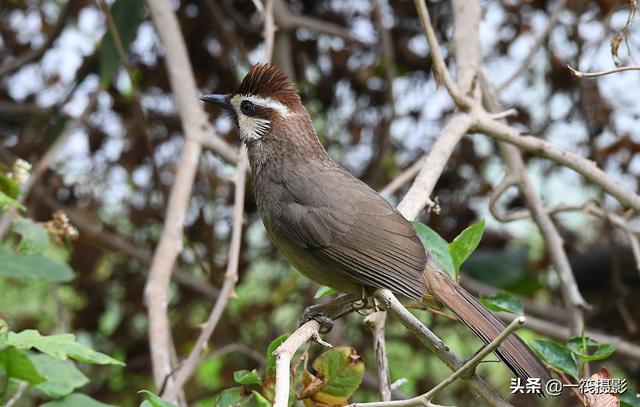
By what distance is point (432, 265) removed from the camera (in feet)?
10.8

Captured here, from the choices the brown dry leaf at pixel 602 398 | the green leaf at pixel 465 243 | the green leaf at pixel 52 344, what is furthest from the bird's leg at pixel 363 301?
the green leaf at pixel 52 344

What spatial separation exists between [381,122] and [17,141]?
215 centimetres

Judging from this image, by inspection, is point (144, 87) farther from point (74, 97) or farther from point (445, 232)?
point (445, 232)

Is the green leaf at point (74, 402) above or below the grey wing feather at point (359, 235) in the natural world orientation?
below

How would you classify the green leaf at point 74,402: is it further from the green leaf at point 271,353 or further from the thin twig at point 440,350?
the thin twig at point 440,350

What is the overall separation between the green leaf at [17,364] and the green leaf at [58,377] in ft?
0.74

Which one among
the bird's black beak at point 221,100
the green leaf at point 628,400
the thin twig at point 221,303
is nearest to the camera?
the green leaf at point 628,400

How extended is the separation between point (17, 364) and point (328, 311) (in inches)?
49.6

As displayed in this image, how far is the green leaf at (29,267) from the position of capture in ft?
9.23

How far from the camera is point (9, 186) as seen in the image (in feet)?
9.11

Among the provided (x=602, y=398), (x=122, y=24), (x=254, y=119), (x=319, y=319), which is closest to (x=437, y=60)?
(x=254, y=119)

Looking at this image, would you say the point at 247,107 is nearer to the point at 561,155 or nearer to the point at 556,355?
the point at 561,155

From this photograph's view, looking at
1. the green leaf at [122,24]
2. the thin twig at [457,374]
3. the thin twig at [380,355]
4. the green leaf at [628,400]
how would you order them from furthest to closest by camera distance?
the green leaf at [122,24] < the thin twig at [380,355] < the green leaf at [628,400] < the thin twig at [457,374]

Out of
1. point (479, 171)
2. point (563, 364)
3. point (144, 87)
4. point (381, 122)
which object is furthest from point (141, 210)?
point (563, 364)
